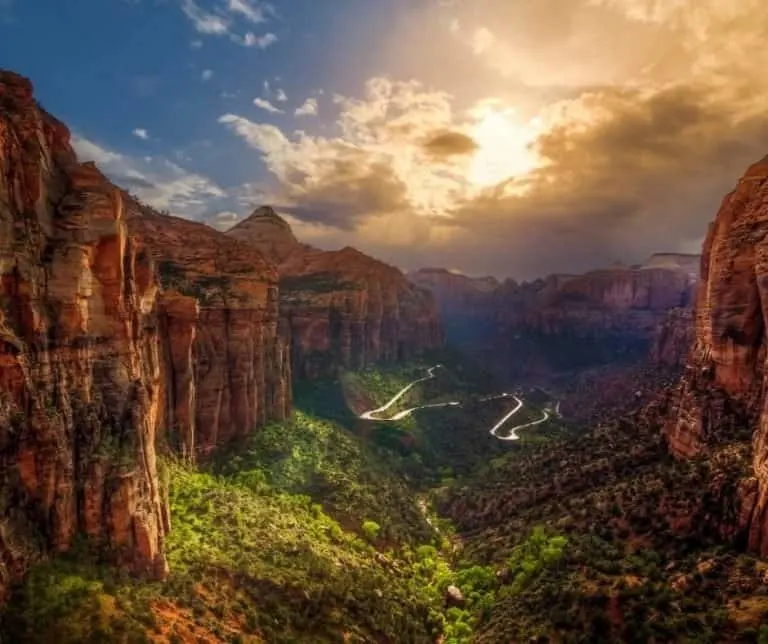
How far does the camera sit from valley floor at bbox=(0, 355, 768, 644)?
39.1 meters

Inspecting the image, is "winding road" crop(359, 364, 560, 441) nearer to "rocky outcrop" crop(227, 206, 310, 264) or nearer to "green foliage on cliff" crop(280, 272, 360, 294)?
"green foliage on cliff" crop(280, 272, 360, 294)

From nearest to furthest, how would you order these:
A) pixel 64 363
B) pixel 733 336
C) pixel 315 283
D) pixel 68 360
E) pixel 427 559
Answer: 1. pixel 64 363
2. pixel 68 360
3. pixel 733 336
4. pixel 427 559
5. pixel 315 283

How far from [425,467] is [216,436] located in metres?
51.2

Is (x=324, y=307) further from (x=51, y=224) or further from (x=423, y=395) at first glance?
(x=51, y=224)

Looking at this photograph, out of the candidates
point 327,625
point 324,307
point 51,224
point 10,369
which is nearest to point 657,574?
point 327,625

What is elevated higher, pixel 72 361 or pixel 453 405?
→ pixel 72 361

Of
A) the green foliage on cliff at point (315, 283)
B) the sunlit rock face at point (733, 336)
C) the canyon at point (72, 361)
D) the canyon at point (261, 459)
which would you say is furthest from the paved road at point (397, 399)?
the sunlit rock face at point (733, 336)

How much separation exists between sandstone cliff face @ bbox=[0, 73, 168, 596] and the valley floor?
3.23 meters

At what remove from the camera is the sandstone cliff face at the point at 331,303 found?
13438 cm

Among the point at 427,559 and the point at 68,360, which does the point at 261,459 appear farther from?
the point at 68,360

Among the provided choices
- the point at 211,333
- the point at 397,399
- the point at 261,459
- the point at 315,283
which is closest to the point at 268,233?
the point at 315,283

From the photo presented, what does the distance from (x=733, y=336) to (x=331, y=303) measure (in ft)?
320

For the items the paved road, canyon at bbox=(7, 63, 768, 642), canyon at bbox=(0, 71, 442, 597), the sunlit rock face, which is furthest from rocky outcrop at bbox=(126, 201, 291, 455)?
the sunlit rock face

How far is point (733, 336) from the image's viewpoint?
61.5 meters
